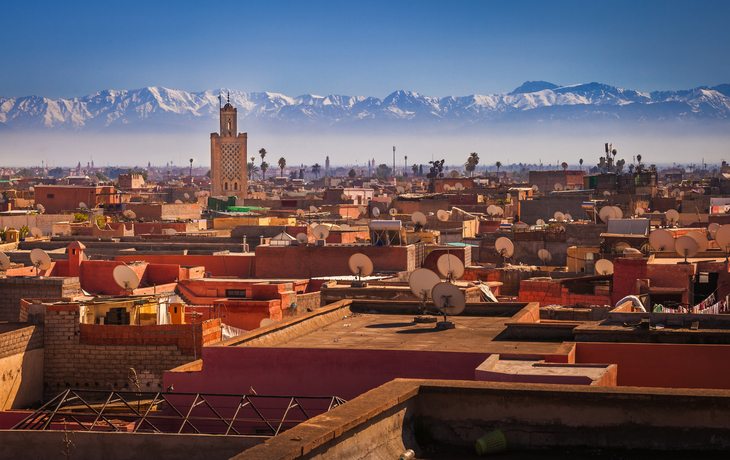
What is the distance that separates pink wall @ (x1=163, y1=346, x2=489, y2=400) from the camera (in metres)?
9.58

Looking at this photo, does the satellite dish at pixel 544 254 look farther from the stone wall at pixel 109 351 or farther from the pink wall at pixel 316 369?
the pink wall at pixel 316 369

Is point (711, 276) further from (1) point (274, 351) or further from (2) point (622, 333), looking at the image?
(1) point (274, 351)

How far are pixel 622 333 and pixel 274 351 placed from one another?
423 centimetres

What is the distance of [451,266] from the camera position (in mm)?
15656

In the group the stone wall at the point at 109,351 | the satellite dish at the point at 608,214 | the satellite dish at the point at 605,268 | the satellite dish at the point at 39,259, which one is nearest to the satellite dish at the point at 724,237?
the satellite dish at the point at 605,268

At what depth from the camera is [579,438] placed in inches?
203

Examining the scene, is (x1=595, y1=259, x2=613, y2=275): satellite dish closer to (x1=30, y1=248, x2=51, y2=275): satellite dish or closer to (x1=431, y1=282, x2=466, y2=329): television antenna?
(x1=431, y1=282, x2=466, y2=329): television antenna

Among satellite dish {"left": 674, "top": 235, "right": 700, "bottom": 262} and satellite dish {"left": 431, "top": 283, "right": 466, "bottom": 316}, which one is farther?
satellite dish {"left": 674, "top": 235, "right": 700, "bottom": 262}

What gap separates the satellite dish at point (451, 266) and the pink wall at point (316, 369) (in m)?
5.39

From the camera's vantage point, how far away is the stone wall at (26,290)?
20.1 meters

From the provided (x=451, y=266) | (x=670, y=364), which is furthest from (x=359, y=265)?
(x=670, y=364)

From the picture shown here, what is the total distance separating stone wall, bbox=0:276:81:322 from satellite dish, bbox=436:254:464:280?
9.67m

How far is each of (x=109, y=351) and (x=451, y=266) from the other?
258 inches

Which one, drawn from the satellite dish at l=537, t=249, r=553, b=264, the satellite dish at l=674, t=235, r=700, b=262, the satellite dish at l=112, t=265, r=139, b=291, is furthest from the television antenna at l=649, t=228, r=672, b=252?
the satellite dish at l=112, t=265, r=139, b=291
